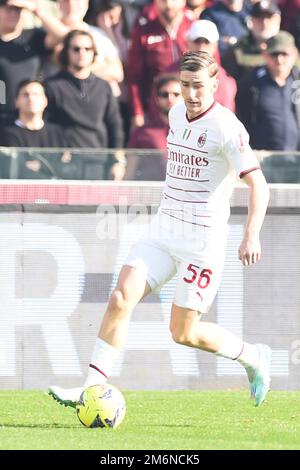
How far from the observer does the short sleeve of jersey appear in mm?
7352

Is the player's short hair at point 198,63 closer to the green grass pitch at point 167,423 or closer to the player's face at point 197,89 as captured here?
the player's face at point 197,89

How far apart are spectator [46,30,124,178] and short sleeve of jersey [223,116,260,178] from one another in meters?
4.36

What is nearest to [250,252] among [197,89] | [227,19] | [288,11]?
[197,89]

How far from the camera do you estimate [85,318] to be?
992 cm

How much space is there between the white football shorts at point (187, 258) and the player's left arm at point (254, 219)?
47cm

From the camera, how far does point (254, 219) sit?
725 centimetres

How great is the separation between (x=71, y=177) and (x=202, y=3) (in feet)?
13.1

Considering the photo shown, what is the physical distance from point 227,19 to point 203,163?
5.81m

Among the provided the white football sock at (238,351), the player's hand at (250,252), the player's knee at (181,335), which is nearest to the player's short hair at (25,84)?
the white football sock at (238,351)

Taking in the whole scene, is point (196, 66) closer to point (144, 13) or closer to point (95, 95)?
point (95, 95)

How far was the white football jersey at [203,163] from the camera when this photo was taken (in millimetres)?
7445

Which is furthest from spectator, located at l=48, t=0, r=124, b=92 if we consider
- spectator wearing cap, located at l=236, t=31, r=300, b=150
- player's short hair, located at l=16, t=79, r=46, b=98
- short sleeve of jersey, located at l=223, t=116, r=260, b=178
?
short sleeve of jersey, located at l=223, t=116, r=260, b=178

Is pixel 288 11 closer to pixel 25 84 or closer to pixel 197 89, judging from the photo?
pixel 25 84

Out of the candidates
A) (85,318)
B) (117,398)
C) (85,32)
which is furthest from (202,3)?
(117,398)
